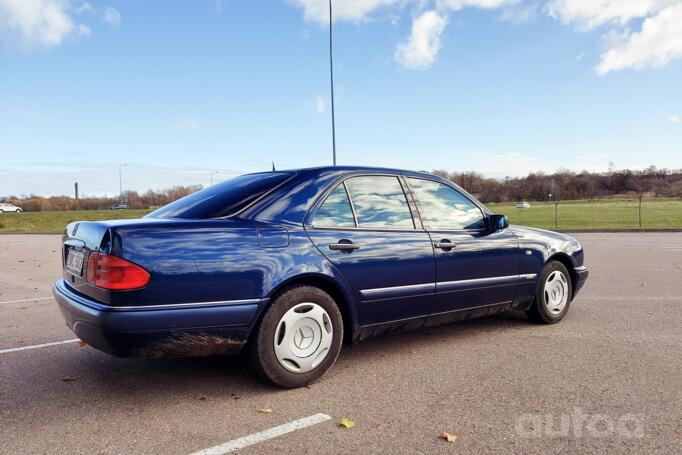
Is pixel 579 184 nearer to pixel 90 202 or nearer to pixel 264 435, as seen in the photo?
pixel 90 202

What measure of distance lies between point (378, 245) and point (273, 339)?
1.04 m

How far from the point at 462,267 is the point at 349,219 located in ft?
3.80

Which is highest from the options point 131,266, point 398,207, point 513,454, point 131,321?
point 398,207

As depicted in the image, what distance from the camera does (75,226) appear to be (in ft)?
12.1

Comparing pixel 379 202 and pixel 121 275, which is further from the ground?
pixel 379 202

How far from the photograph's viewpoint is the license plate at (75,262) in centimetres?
339

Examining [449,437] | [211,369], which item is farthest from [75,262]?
[449,437]

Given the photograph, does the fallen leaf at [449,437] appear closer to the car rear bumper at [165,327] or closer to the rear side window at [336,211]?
the car rear bumper at [165,327]

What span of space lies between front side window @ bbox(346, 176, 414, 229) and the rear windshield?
540 mm

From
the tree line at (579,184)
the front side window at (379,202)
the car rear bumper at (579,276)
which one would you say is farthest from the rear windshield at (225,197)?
the tree line at (579,184)

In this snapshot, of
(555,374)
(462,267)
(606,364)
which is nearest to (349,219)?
(462,267)

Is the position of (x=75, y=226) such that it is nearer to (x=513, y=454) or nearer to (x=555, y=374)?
(x=513, y=454)

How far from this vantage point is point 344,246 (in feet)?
12.0

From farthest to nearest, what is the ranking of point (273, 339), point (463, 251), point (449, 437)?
point (463, 251) → point (273, 339) → point (449, 437)
